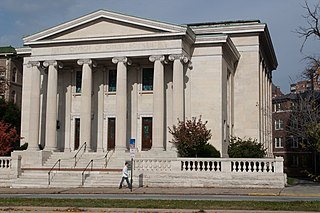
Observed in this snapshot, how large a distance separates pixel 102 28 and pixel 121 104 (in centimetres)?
669

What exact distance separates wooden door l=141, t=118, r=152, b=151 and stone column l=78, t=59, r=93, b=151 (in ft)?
15.8

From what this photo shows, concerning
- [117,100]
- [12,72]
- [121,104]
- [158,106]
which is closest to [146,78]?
[117,100]

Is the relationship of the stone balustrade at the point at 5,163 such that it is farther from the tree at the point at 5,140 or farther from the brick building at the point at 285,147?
the brick building at the point at 285,147

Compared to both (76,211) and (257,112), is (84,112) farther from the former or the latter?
(76,211)

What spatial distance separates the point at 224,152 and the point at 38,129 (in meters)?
15.5

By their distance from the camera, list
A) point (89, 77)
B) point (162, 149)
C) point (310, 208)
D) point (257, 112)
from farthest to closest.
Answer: point (257, 112)
point (89, 77)
point (162, 149)
point (310, 208)

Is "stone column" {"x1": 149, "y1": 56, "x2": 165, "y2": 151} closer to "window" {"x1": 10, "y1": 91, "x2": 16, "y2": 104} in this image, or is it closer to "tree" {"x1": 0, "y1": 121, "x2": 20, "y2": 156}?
"tree" {"x1": 0, "y1": 121, "x2": 20, "y2": 156}

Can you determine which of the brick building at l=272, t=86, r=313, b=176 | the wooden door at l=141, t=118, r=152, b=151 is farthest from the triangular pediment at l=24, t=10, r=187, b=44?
the brick building at l=272, t=86, r=313, b=176

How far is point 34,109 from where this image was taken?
129ft

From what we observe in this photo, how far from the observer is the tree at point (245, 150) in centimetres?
3761

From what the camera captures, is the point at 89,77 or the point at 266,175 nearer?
the point at 266,175

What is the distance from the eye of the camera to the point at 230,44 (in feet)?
134

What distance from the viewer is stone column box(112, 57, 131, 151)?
36844 mm

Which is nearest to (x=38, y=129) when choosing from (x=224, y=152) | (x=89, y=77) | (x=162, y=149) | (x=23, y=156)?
(x=23, y=156)
